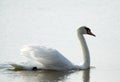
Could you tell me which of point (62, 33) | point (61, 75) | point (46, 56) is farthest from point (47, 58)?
point (62, 33)

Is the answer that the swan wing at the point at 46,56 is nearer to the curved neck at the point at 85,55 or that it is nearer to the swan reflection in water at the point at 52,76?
the swan reflection in water at the point at 52,76

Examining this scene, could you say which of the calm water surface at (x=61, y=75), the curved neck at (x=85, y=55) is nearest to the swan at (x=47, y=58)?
the curved neck at (x=85, y=55)

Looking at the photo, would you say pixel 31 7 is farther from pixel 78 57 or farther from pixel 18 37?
pixel 78 57

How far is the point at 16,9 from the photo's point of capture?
20297 mm

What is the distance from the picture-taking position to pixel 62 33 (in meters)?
15.4

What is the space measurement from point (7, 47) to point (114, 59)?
2753 millimetres

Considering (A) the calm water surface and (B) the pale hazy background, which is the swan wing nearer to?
(A) the calm water surface

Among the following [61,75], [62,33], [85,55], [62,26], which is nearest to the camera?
[61,75]

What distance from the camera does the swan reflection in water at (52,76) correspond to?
11.0 meters

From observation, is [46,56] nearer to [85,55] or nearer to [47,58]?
[47,58]

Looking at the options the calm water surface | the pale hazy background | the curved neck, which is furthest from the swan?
the pale hazy background

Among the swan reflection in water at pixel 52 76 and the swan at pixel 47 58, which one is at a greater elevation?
the swan at pixel 47 58

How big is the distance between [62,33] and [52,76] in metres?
3.90

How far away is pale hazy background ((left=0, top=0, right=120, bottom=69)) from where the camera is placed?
13227 millimetres
